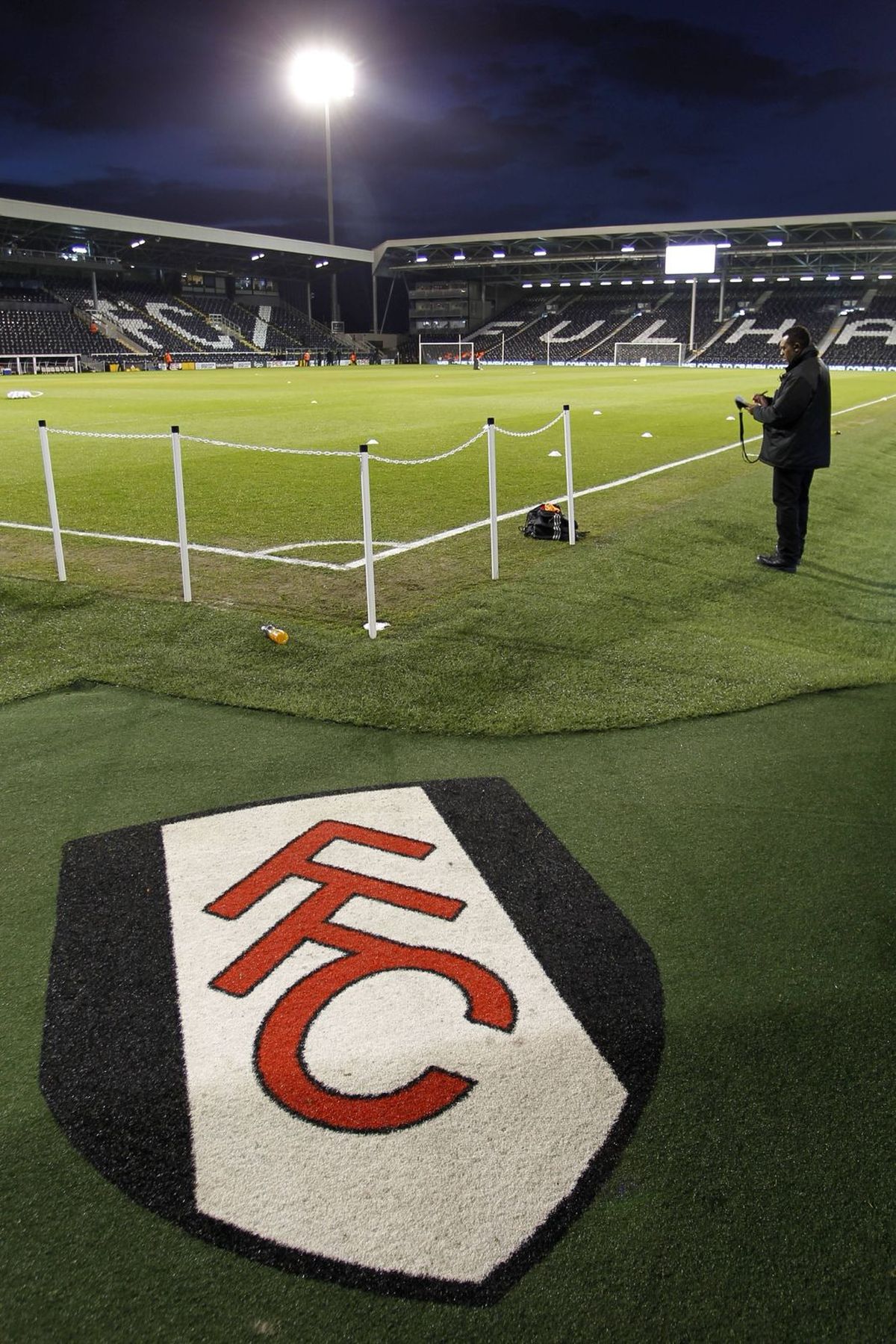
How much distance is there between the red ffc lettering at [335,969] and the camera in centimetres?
288

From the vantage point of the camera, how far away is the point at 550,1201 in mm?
2549


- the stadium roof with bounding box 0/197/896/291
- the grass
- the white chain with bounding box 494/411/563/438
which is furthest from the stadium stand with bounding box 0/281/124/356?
the grass

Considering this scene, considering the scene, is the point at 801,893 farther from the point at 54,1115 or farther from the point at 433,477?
the point at 433,477

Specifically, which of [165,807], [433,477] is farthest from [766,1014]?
[433,477]

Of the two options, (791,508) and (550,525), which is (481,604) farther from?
(791,508)

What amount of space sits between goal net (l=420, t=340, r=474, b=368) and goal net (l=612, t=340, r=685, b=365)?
12904mm

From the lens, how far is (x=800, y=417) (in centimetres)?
869

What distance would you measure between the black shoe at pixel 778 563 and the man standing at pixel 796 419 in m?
0.58

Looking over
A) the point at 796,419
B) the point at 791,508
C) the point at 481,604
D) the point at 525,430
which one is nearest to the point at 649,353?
the point at 525,430

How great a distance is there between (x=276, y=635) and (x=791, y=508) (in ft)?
17.0

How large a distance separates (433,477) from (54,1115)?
13.4 m

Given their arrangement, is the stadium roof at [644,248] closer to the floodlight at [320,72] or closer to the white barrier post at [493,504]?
the floodlight at [320,72]

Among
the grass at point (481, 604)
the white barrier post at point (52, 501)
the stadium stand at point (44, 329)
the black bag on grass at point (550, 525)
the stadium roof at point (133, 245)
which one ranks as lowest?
the grass at point (481, 604)

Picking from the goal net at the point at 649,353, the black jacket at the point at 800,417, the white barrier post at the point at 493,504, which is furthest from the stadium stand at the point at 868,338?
the white barrier post at the point at 493,504
